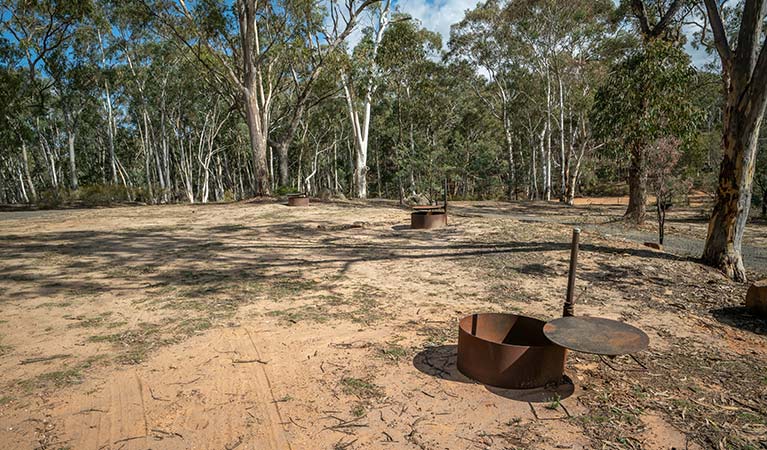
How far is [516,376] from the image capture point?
311 centimetres

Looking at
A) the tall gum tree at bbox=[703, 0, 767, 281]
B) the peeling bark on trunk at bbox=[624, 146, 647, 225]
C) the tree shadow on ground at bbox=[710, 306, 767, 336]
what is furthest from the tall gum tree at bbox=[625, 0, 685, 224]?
the tree shadow on ground at bbox=[710, 306, 767, 336]

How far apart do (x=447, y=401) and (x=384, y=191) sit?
41.5 m

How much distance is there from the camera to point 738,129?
5.83m

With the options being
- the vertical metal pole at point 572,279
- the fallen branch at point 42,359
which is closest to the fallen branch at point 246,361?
the fallen branch at point 42,359

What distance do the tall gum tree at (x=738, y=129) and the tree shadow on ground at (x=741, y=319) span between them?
1.54 metres

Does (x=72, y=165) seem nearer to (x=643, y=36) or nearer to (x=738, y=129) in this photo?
(x=643, y=36)

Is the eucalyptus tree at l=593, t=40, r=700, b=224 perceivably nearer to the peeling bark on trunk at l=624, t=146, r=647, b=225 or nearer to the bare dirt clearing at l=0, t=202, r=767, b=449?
the peeling bark on trunk at l=624, t=146, r=647, b=225

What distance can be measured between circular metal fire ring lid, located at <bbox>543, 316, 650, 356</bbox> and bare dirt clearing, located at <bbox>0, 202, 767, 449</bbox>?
0.43m

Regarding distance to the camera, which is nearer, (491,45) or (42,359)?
(42,359)

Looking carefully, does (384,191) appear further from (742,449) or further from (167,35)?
(742,449)

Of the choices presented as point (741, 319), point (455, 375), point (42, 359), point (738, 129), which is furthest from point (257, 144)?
point (741, 319)

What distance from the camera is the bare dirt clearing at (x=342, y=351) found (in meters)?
2.66

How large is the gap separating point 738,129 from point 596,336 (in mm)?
4878

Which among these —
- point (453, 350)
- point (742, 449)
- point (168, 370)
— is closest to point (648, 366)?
point (742, 449)
